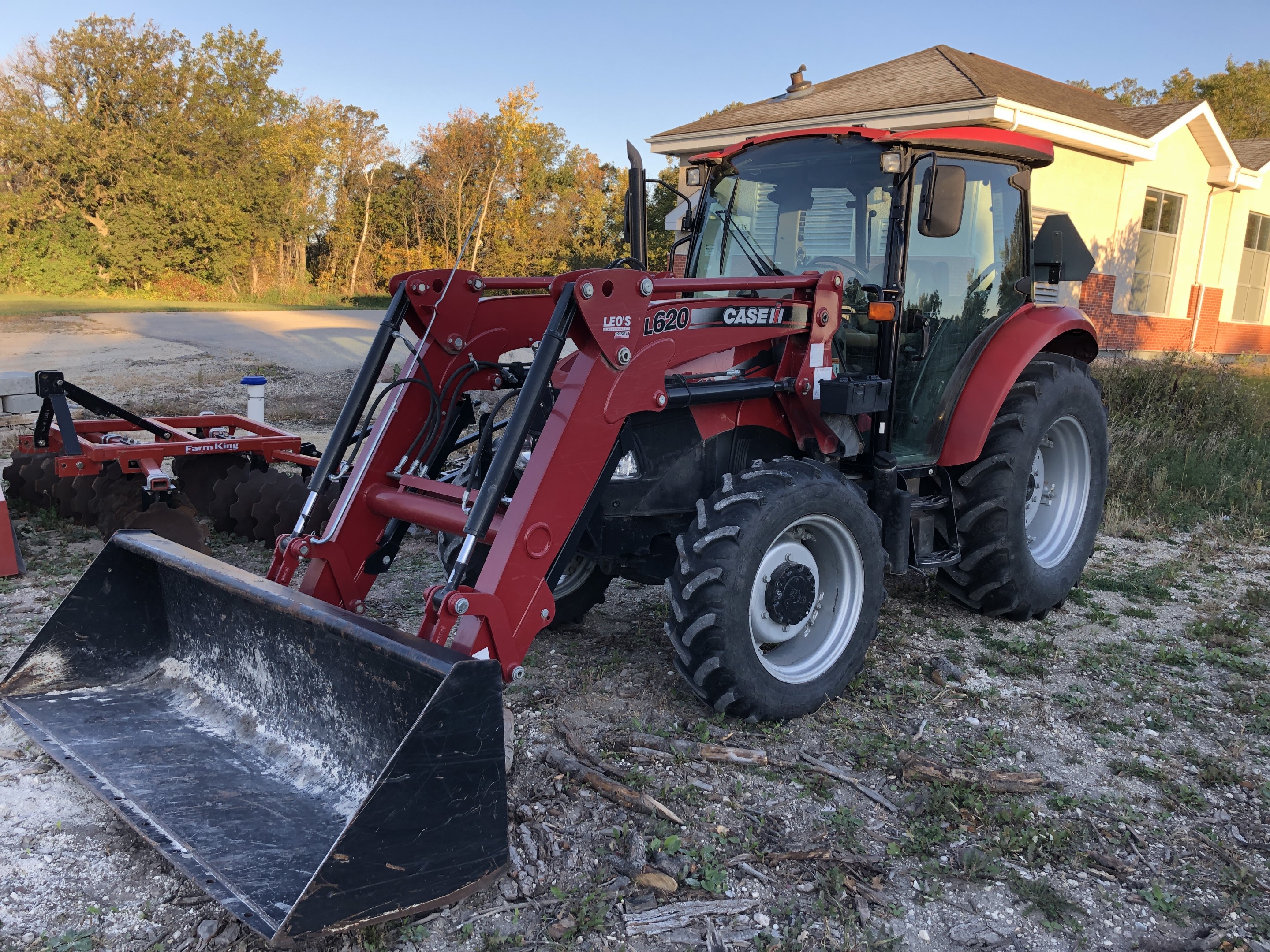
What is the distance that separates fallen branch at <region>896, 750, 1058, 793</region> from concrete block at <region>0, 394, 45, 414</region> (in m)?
5.84

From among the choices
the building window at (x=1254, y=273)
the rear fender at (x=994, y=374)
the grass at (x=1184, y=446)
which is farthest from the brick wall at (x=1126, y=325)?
the rear fender at (x=994, y=374)

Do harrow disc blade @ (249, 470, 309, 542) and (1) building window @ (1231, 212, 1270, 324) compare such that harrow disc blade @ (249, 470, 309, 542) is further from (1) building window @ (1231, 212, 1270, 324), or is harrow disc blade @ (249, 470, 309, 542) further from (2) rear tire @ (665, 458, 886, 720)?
(1) building window @ (1231, 212, 1270, 324)

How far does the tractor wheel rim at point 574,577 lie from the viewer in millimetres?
4816

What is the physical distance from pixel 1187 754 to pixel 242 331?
1698cm

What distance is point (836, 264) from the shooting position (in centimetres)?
470

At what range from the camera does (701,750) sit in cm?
369

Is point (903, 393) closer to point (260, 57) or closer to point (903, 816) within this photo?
point (903, 816)

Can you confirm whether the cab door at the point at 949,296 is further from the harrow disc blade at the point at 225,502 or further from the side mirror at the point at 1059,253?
the harrow disc blade at the point at 225,502

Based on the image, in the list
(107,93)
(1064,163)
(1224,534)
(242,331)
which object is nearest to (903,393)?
(1224,534)

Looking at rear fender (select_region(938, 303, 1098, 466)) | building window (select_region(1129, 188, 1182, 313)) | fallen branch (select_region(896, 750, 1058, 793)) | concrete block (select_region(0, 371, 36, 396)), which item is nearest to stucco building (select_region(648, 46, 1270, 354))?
building window (select_region(1129, 188, 1182, 313))

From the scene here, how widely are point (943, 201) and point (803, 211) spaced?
0.76m

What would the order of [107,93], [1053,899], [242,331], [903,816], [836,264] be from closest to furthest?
[1053,899], [903,816], [836,264], [242,331], [107,93]

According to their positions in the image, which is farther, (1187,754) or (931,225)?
(931,225)

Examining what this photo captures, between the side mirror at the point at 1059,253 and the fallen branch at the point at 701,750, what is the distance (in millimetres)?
3387
